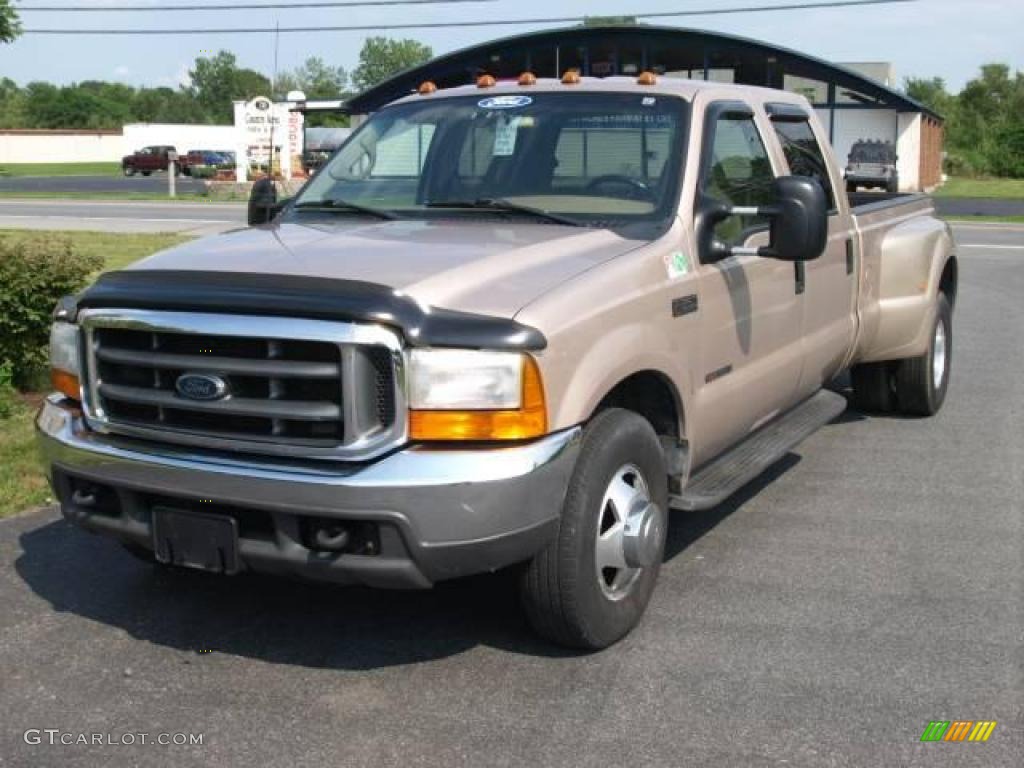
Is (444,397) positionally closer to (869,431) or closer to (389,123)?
(389,123)

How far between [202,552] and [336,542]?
49 centimetres

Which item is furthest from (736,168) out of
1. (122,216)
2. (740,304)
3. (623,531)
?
(122,216)

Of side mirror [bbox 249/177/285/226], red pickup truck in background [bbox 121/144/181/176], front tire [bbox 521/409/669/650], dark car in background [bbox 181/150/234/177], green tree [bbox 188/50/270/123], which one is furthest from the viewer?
green tree [bbox 188/50/270/123]

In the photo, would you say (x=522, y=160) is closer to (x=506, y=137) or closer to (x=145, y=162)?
(x=506, y=137)

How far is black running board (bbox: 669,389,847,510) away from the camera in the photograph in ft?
15.5

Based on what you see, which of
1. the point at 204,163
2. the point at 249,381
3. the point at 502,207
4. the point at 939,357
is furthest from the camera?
the point at 204,163

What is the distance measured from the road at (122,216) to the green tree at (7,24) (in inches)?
204

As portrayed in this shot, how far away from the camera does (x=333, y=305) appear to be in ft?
11.8

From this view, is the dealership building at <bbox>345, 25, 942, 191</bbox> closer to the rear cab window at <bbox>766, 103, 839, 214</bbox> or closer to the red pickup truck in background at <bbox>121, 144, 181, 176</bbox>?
the rear cab window at <bbox>766, 103, 839, 214</bbox>

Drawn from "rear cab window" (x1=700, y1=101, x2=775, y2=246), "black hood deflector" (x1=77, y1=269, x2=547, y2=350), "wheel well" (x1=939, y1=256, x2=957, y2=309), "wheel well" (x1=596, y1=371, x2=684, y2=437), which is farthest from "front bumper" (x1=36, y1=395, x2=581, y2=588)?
"wheel well" (x1=939, y1=256, x2=957, y2=309)

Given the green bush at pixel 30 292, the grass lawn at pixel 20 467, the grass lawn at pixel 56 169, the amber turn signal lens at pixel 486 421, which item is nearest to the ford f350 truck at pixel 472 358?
the amber turn signal lens at pixel 486 421

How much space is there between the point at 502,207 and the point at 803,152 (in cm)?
197

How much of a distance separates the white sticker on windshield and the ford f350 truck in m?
0.01

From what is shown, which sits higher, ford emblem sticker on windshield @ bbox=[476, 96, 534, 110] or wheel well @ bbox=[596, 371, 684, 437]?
ford emblem sticker on windshield @ bbox=[476, 96, 534, 110]
